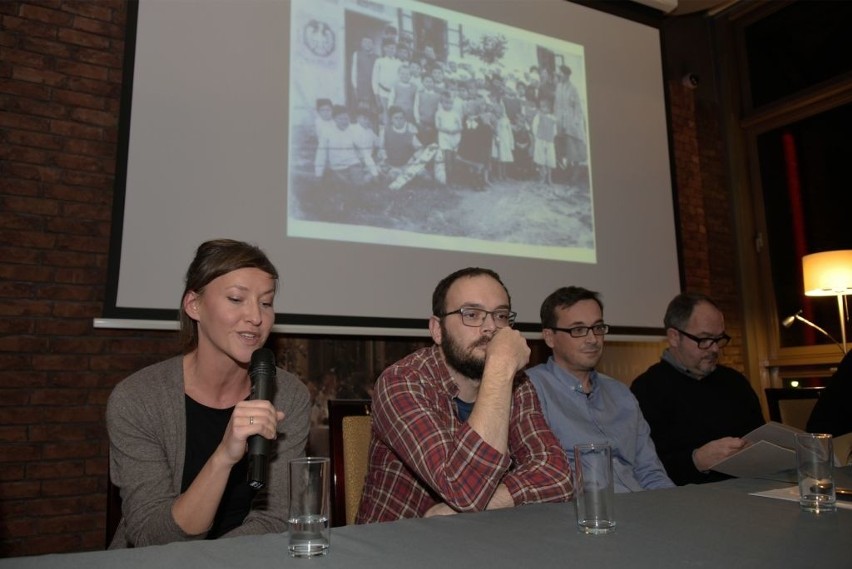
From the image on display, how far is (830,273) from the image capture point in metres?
3.73

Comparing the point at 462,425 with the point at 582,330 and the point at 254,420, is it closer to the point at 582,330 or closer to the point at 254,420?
the point at 254,420

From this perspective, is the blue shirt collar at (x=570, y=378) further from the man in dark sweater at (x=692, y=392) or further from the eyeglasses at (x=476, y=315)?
the eyeglasses at (x=476, y=315)

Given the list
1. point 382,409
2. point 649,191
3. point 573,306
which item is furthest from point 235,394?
point 649,191

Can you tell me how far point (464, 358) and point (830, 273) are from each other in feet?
9.99

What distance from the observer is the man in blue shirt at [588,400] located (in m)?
2.08

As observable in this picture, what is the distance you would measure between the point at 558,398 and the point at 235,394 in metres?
1.07

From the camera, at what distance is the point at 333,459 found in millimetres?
1773

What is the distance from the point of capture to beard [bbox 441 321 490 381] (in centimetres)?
169

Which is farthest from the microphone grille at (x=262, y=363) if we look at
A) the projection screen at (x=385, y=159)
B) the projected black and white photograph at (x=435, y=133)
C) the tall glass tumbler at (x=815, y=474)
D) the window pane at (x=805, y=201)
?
the window pane at (x=805, y=201)

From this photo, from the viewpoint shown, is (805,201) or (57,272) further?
(805,201)

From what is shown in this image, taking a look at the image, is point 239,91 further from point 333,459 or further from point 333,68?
point 333,459

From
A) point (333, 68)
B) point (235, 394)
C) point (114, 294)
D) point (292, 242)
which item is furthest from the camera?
point (333, 68)

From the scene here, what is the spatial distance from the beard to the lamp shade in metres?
2.97

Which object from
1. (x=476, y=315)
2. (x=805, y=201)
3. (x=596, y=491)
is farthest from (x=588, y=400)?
(x=805, y=201)
